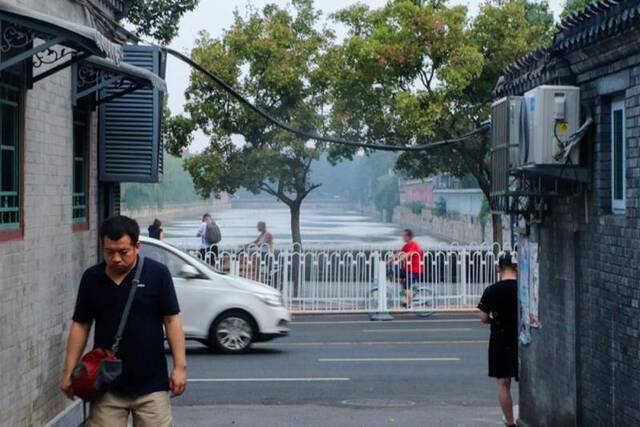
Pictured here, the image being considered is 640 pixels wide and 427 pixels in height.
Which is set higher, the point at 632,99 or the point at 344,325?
the point at 632,99

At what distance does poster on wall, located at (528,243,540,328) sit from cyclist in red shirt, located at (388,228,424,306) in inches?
526

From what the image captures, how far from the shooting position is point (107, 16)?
506 inches

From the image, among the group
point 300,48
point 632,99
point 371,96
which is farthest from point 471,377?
point 300,48

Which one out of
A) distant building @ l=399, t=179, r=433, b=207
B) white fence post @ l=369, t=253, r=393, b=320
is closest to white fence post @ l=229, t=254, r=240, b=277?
white fence post @ l=369, t=253, r=393, b=320

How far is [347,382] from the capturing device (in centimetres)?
1485

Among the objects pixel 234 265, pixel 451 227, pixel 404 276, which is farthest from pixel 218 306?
pixel 451 227

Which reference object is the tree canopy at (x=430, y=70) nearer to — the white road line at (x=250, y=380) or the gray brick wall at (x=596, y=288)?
the white road line at (x=250, y=380)

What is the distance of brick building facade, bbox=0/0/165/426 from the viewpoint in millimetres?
8414

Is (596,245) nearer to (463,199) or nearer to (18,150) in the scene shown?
(18,150)

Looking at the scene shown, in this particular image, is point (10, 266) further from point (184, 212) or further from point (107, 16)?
point (184, 212)

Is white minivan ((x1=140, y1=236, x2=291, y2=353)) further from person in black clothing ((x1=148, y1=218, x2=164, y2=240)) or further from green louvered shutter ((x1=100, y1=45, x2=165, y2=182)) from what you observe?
person in black clothing ((x1=148, y1=218, x2=164, y2=240))

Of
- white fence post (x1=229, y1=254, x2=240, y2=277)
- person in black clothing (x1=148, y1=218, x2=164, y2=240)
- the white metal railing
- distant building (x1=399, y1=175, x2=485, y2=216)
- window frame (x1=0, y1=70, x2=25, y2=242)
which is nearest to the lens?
window frame (x1=0, y1=70, x2=25, y2=242)

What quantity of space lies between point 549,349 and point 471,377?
15.8ft

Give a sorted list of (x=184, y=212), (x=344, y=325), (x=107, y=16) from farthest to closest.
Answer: (x=184, y=212) → (x=344, y=325) → (x=107, y=16)
